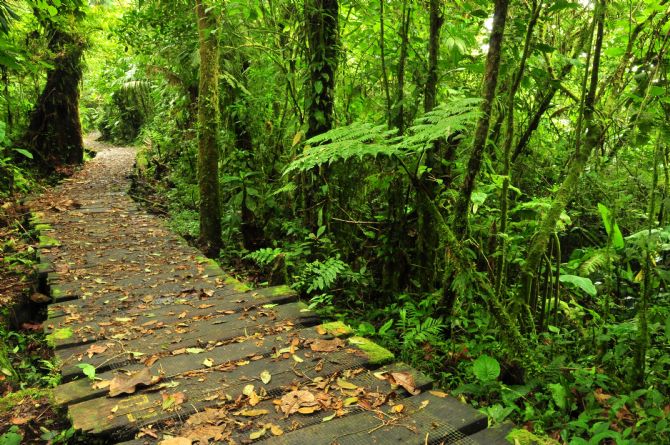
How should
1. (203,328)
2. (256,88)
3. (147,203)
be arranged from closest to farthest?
(203,328) → (256,88) → (147,203)

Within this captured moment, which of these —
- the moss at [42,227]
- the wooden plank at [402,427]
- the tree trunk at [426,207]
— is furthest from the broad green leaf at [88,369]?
the moss at [42,227]

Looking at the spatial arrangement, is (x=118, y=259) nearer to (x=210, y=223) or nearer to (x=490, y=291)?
(x=210, y=223)

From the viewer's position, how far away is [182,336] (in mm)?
3422

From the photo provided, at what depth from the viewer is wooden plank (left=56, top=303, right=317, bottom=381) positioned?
302 cm

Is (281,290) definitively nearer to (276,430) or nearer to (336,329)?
(336,329)

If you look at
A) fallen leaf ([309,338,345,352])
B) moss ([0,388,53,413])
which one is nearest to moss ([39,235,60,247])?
moss ([0,388,53,413])

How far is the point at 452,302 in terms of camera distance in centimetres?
381

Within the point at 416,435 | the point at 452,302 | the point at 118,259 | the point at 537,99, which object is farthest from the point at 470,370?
the point at 118,259

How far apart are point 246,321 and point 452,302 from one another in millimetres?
1721

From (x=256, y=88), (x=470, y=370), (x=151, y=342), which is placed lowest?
(x=470, y=370)

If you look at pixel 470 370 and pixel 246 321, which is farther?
pixel 246 321

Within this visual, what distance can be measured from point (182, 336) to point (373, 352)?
1.47 m

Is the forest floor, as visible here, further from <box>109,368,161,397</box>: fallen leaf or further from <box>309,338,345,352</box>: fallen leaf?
<box>309,338,345,352</box>: fallen leaf

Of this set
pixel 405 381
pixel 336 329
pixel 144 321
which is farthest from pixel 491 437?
pixel 144 321
